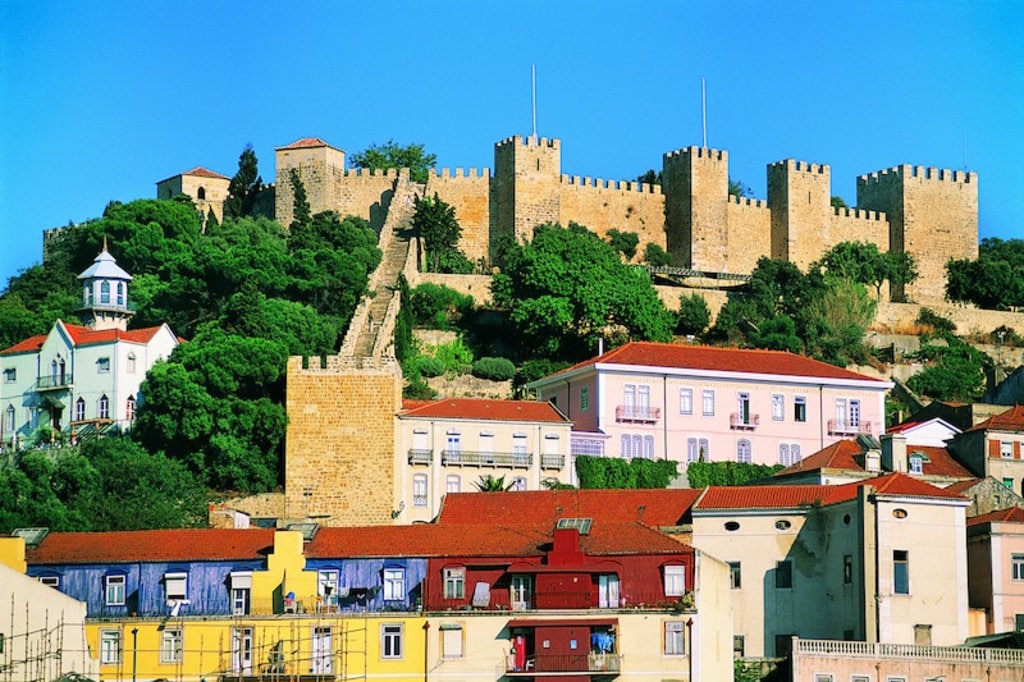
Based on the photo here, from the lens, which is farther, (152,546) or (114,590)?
(152,546)

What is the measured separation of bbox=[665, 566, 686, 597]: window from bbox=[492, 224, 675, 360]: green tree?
30.9 metres

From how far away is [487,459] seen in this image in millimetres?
67750

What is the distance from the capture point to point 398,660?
5003 centimetres

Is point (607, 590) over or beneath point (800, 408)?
beneath

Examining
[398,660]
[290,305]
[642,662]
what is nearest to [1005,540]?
[642,662]

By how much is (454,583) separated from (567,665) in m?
3.40

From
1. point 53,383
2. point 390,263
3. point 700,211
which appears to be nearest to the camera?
point 53,383

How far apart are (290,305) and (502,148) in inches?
1012

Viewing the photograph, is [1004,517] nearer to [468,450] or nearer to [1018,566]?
[1018,566]

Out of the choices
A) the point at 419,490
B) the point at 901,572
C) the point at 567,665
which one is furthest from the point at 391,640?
the point at 419,490

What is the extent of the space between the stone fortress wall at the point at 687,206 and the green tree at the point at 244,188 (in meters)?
1.77

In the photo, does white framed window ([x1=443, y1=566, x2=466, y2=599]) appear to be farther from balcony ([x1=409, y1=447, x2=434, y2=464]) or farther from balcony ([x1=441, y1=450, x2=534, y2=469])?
balcony ([x1=441, y1=450, x2=534, y2=469])

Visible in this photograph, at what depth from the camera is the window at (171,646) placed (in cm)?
5000

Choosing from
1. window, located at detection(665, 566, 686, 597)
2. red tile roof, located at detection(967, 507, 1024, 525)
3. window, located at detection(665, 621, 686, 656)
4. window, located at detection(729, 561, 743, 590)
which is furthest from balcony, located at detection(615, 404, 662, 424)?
window, located at detection(665, 621, 686, 656)
